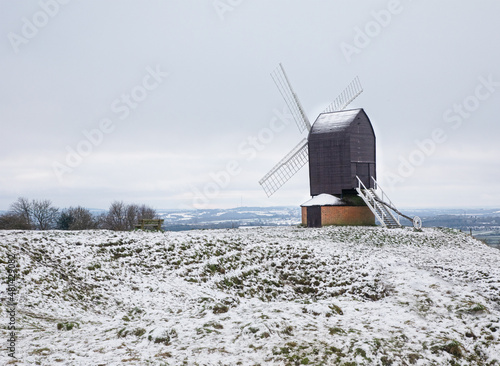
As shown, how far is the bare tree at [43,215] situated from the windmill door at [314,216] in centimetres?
4843

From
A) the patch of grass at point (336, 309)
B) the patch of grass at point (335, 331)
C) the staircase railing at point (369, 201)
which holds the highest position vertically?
the staircase railing at point (369, 201)

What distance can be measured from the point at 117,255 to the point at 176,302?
5.24 metres

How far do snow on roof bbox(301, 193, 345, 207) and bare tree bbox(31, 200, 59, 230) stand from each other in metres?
48.8

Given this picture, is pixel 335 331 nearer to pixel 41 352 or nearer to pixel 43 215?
pixel 41 352

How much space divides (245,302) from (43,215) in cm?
6669

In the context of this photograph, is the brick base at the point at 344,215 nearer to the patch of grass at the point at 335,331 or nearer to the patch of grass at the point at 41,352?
the patch of grass at the point at 335,331

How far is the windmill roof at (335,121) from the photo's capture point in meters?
40.4

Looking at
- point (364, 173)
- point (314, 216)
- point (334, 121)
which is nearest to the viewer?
point (314, 216)

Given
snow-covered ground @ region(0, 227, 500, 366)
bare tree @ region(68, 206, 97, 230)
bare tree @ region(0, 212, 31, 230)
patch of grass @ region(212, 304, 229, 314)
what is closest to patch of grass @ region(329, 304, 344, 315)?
snow-covered ground @ region(0, 227, 500, 366)

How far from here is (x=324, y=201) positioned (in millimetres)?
40031

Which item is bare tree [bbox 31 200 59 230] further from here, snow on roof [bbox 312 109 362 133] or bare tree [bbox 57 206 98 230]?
snow on roof [bbox 312 109 362 133]

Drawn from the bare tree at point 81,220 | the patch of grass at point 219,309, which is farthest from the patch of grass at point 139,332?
the bare tree at point 81,220

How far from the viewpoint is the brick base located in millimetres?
39594

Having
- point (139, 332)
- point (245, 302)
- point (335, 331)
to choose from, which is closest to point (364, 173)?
point (245, 302)
